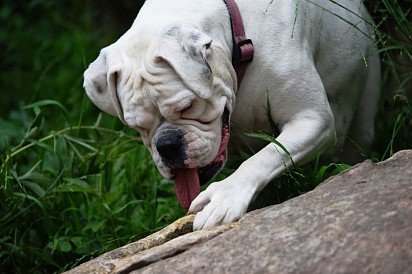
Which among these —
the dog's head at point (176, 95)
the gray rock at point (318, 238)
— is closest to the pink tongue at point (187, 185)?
the dog's head at point (176, 95)

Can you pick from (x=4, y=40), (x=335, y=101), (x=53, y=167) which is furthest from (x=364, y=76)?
(x=4, y=40)

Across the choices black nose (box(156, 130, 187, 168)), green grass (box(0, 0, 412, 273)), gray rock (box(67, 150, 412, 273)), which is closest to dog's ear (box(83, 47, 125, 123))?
black nose (box(156, 130, 187, 168))

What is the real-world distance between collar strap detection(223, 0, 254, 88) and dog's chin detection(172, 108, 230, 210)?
0.55 feet

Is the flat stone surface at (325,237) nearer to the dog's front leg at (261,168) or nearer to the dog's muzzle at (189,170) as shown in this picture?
the dog's front leg at (261,168)

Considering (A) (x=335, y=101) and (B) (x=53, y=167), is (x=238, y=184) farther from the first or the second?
(B) (x=53, y=167)

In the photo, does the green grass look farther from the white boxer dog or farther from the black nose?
the black nose

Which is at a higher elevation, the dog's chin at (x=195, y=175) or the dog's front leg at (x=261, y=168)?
the dog's front leg at (x=261, y=168)

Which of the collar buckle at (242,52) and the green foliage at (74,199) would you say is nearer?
the collar buckle at (242,52)

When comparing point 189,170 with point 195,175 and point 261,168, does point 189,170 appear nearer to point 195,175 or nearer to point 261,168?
point 195,175

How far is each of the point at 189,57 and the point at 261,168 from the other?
1.41 feet

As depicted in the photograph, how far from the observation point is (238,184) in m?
2.97

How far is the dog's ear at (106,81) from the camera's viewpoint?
3.11 m

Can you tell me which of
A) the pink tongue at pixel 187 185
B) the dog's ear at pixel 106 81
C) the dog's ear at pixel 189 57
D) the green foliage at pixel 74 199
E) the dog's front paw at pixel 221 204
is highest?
the dog's ear at pixel 189 57

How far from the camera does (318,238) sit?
232 centimetres
